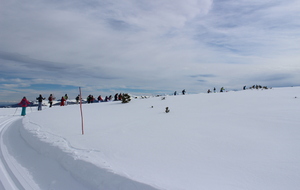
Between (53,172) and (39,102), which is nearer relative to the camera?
(53,172)

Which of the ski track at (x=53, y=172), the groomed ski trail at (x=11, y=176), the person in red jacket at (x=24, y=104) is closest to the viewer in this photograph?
the ski track at (x=53, y=172)

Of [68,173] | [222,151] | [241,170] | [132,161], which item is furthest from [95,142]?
[241,170]

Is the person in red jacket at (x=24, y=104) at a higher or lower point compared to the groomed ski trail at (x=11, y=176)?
higher

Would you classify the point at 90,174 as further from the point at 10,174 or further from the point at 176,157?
the point at 10,174

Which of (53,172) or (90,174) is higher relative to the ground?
(90,174)

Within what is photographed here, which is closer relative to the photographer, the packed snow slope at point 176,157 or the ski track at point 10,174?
the packed snow slope at point 176,157

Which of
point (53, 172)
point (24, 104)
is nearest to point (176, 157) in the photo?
point (53, 172)

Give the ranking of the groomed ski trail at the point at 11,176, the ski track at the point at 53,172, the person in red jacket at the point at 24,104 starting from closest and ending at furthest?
the ski track at the point at 53,172
the groomed ski trail at the point at 11,176
the person in red jacket at the point at 24,104

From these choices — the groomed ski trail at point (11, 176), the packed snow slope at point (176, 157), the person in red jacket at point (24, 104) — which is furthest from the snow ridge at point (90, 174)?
the person in red jacket at point (24, 104)

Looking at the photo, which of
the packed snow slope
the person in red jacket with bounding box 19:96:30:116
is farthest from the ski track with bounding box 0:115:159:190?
the person in red jacket with bounding box 19:96:30:116

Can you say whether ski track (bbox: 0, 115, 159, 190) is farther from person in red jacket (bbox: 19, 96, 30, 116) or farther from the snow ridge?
person in red jacket (bbox: 19, 96, 30, 116)

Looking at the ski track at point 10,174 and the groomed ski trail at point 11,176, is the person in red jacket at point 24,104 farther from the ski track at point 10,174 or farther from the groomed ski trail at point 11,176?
the groomed ski trail at point 11,176

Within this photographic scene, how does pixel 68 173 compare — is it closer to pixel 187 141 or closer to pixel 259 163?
pixel 187 141

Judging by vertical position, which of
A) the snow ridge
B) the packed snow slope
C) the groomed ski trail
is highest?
the packed snow slope
